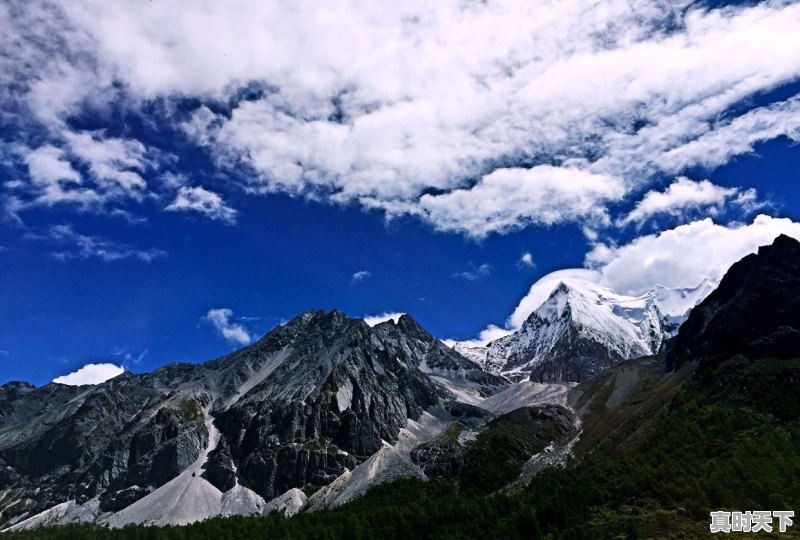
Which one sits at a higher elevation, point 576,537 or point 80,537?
point 80,537

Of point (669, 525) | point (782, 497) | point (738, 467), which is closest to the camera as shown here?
point (669, 525)

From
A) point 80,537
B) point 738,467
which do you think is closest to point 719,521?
point 738,467

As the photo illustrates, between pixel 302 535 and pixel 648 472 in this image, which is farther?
pixel 302 535

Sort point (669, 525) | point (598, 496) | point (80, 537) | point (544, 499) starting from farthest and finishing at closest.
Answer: point (80, 537) < point (544, 499) < point (598, 496) < point (669, 525)

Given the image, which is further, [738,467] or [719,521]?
[738,467]

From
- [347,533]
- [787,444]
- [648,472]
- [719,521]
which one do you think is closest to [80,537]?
[347,533]

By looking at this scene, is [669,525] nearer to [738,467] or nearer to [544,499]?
[738,467]

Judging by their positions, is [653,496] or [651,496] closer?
[653,496]

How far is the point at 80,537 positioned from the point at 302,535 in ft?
237

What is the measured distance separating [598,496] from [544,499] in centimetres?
1702

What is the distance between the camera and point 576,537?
130 m

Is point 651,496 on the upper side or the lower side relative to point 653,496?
upper

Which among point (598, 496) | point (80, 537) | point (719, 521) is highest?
point (80, 537)

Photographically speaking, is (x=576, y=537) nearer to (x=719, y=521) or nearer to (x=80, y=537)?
(x=719, y=521)
